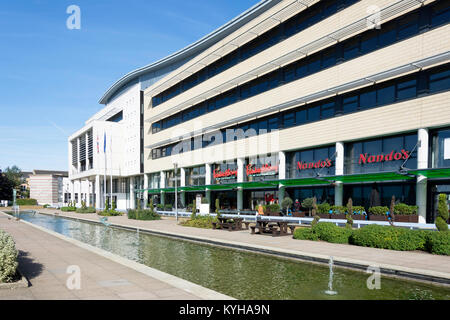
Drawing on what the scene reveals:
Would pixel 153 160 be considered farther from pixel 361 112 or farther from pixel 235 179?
pixel 361 112

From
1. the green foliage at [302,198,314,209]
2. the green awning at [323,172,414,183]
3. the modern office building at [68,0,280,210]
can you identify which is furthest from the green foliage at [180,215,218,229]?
the modern office building at [68,0,280,210]

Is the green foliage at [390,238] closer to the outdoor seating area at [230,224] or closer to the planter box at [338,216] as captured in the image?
the outdoor seating area at [230,224]

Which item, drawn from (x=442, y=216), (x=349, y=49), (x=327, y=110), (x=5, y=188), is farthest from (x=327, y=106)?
(x=5, y=188)

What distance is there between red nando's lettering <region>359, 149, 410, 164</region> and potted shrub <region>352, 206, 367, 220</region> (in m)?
3.38

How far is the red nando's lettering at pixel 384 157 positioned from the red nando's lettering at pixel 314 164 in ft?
9.25

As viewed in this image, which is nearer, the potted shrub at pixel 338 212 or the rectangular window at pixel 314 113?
the potted shrub at pixel 338 212

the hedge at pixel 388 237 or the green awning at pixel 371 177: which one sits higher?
the green awning at pixel 371 177

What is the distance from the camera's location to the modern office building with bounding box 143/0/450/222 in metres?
22.3

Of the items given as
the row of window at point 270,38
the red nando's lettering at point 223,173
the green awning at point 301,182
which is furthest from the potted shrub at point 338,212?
the row of window at point 270,38

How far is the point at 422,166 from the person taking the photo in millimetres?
21953

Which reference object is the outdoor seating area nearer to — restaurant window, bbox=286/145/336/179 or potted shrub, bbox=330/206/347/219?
potted shrub, bbox=330/206/347/219

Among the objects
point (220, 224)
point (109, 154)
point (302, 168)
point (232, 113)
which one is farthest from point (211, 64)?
point (109, 154)

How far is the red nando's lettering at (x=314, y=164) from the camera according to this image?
28688 millimetres

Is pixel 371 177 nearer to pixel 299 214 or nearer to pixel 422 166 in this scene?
pixel 422 166
